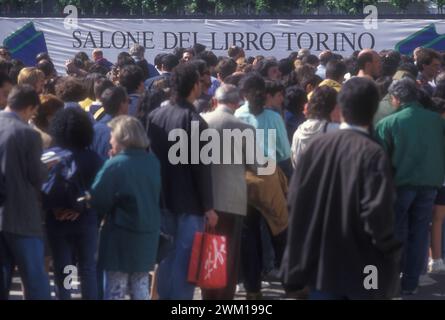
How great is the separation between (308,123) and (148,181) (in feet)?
7.37

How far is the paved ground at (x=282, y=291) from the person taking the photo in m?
8.95

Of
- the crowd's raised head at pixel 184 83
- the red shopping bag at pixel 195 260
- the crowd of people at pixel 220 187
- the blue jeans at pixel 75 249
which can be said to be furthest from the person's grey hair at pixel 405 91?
the blue jeans at pixel 75 249

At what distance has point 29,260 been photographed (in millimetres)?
6930

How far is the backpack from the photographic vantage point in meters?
7.16

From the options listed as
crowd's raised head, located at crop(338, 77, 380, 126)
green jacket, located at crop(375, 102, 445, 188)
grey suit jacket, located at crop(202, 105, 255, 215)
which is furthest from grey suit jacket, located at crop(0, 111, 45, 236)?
green jacket, located at crop(375, 102, 445, 188)

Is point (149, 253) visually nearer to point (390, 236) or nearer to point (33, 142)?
point (33, 142)

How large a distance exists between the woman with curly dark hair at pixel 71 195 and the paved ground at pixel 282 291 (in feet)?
4.25

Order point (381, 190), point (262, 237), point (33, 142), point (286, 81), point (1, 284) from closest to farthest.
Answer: point (381, 190), point (33, 142), point (1, 284), point (262, 237), point (286, 81)

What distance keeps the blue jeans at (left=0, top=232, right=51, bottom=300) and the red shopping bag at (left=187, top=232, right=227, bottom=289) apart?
111 centimetres

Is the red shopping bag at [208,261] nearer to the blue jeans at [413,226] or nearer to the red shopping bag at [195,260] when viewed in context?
the red shopping bag at [195,260]

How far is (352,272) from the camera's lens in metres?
5.74

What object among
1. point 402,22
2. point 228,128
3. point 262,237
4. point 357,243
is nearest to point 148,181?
point 228,128
